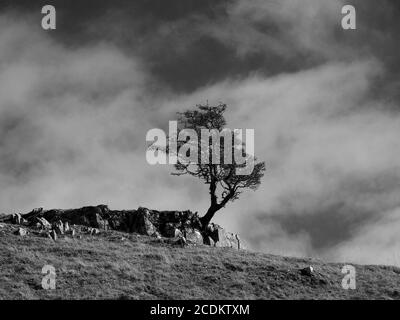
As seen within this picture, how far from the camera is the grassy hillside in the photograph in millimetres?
32750

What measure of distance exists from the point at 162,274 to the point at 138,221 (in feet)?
51.5

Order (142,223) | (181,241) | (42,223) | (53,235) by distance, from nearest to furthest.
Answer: (53,235), (181,241), (42,223), (142,223)

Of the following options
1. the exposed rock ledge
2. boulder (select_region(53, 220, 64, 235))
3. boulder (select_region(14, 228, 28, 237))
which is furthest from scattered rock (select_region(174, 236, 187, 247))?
boulder (select_region(14, 228, 28, 237))

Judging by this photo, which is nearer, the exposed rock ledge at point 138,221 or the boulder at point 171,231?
the boulder at point 171,231

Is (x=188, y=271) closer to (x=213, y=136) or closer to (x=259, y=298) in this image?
(x=259, y=298)

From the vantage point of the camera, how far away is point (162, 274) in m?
36.0

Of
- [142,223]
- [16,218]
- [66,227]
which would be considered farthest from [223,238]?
[16,218]

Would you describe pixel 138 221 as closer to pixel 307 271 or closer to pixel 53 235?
pixel 53 235

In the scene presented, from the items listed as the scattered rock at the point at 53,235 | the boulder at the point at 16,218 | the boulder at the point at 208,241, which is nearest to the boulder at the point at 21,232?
the scattered rock at the point at 53,235

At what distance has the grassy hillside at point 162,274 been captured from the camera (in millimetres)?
32750

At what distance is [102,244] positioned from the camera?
141 feet

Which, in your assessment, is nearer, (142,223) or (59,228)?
(59,228)

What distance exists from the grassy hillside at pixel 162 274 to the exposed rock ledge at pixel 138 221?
5.49 metres

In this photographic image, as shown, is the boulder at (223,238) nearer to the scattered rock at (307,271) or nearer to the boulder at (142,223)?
the boulder at (142,223)
